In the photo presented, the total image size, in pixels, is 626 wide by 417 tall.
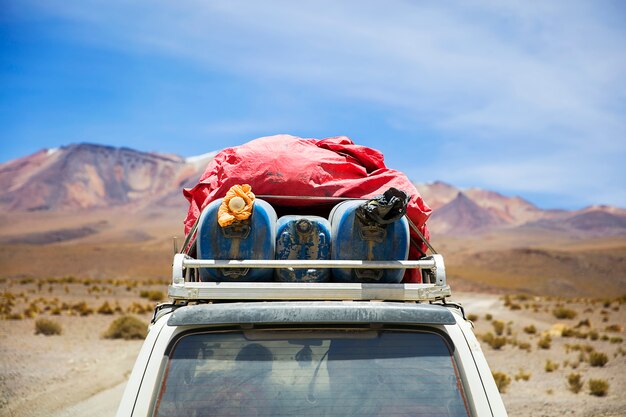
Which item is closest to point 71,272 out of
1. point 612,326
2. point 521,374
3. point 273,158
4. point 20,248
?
point 20,248

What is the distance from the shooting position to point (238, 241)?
12.2 ft

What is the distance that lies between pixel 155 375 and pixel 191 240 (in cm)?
190

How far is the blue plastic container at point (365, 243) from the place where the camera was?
3.79 m

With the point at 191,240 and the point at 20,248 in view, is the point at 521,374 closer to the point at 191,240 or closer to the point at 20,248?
the point at 191,240

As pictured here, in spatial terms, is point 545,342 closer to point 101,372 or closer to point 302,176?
point 101,372

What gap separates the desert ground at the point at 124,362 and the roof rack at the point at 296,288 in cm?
756

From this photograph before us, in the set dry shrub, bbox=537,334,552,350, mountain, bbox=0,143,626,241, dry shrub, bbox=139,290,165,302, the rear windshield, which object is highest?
mountain, bbox=0,143,626,241

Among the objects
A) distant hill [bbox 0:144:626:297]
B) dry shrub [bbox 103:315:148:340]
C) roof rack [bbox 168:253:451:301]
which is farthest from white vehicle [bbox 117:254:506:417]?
distant hill [bbox 0:144:626:297]

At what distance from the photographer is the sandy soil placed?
1120 cm

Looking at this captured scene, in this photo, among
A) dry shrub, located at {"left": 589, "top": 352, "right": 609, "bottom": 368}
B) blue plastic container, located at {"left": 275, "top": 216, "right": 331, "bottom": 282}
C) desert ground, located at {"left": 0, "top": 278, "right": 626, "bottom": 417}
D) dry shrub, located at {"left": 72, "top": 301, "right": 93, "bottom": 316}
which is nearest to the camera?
blue plastic container, located at {"left": 275, "top": 216, "right": 331, "bottom": 282}

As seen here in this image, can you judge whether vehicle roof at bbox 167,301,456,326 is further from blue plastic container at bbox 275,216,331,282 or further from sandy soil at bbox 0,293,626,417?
sandy soil at bbox 0,293,626,417

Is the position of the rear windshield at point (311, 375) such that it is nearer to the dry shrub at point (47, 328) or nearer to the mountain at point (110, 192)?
the dry shrub at point (47, 328)

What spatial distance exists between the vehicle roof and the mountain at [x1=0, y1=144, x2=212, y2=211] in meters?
167

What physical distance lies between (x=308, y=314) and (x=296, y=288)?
0.51 meters
